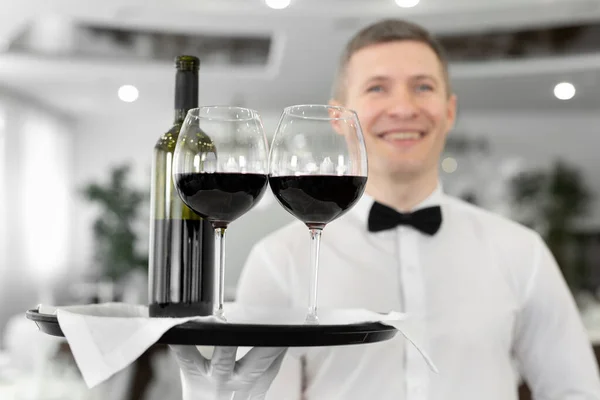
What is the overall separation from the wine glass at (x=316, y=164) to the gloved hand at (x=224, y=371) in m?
0.08

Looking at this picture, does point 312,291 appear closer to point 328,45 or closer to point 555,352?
point 555,352

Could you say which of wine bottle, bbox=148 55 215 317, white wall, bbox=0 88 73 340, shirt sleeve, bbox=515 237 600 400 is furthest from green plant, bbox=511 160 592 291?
wine bottle, bbox=148 55 215 317

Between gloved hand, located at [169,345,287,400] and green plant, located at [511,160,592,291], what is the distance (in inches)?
324

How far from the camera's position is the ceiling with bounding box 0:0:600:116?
564 cm

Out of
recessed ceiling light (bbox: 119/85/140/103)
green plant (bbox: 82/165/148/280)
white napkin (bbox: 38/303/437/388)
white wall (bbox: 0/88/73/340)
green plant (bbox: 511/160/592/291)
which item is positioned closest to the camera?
white napkin (bbox: 38/303/437/388)

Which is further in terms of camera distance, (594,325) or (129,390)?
(129,390)

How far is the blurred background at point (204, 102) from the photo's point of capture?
18.6 ft

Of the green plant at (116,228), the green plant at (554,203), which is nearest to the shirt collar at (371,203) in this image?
the green plant at (116,228)

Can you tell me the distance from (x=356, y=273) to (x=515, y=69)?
6.34 meters

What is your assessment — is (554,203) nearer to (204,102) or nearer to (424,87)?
(204,102)

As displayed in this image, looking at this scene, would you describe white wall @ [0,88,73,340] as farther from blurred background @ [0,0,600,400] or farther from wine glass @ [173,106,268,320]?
wine glass @ [173,106,268,320]

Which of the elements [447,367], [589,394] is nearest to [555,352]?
[589,394]

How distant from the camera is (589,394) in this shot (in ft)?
5.34

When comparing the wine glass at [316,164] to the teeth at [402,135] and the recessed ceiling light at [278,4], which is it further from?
the recessed ceiling light at [278,4]
